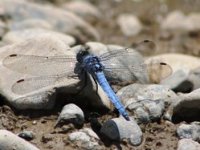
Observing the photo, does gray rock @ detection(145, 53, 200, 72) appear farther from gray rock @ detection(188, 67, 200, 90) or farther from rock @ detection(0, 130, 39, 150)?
rock @ detection(0, 130, 39, 150)

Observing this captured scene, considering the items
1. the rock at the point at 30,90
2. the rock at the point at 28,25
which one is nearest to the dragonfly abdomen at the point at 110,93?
the rock at the point at 30,90

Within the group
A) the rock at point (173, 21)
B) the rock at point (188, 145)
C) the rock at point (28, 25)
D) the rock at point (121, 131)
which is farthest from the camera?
the rock at point (173, 21)

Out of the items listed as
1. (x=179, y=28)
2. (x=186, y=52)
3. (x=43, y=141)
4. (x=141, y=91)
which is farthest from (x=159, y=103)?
(x=179, y=28)

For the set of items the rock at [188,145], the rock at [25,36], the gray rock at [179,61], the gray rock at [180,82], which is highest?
the rock at [25,36]

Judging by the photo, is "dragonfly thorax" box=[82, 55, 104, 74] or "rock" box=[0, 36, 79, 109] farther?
"dragonfly thorax" box=[82, 55, 104, 74]

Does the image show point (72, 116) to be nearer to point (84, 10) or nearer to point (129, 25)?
point (129, 25)

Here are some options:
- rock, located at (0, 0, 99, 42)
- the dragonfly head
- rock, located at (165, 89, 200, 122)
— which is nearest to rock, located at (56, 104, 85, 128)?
the dragonfly head

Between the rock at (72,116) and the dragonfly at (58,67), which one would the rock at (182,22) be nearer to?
the dragonfly at (58,67)
